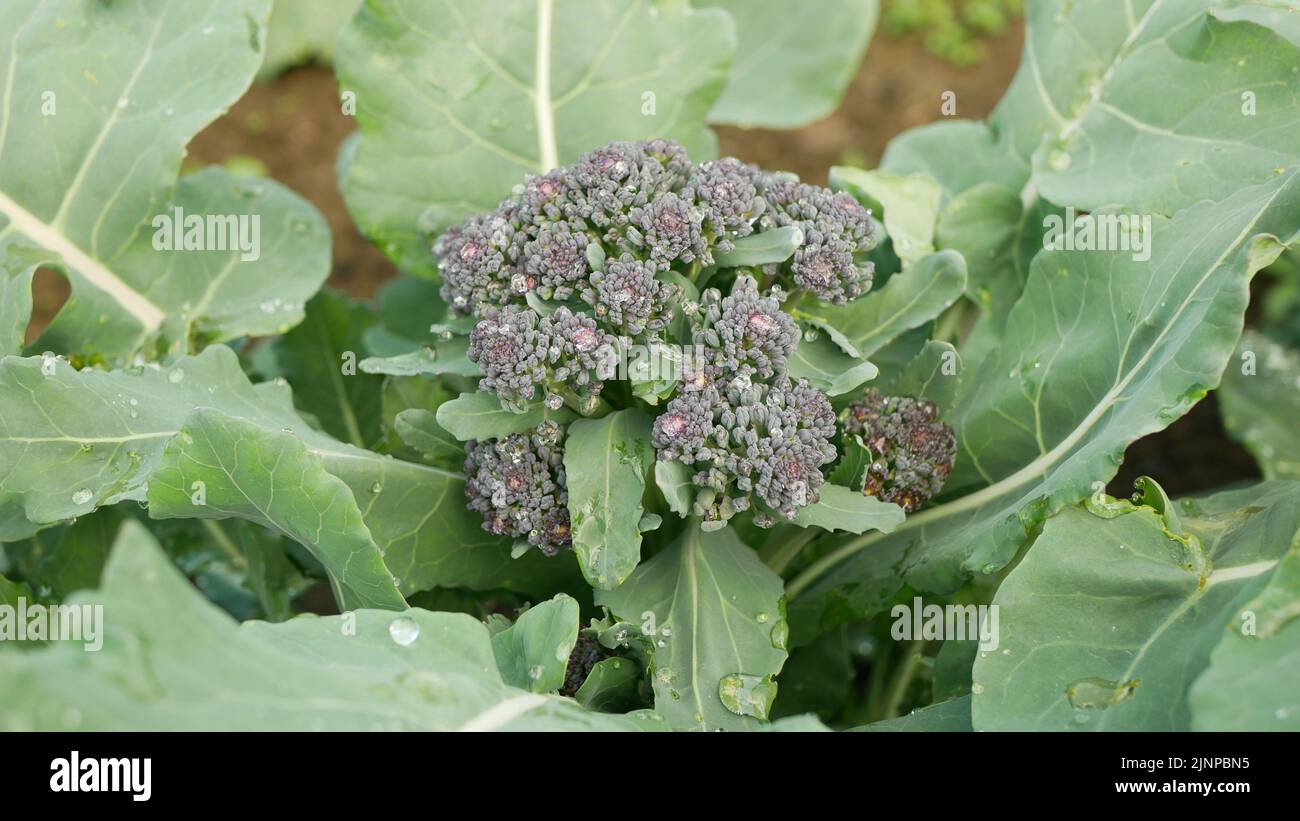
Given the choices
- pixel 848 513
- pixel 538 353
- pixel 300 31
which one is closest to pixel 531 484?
pixel 538 353

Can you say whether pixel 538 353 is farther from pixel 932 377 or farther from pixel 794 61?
pixel 794 61

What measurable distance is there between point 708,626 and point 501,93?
4.82ft

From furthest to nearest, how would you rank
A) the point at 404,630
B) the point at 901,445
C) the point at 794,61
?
the point at 794,61, the point at 901,445, the point at 404,630

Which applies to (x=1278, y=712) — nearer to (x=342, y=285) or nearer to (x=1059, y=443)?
(x=1059, y=443)

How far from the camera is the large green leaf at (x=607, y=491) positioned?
1953mm

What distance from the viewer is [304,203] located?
294cm

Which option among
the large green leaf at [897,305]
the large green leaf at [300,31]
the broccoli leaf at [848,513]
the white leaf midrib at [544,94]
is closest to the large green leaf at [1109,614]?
the broccoli leaf at [848,513]

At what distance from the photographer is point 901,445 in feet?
7.32

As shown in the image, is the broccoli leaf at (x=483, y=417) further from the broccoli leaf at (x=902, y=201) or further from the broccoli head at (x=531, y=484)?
the broccoli leaf at (x=902, y=201)

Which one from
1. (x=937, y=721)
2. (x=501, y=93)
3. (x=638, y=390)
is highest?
(x=501, y=93)
